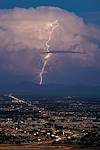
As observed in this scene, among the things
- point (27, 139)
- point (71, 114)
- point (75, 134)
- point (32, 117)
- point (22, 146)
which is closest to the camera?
point (22, 146)

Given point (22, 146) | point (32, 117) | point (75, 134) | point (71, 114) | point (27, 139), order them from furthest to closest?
point (71, 114) < point (32, 117) < point (75, 134) < point (27, 139) < point (22, 146)

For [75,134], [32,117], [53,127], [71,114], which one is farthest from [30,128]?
[71,114]

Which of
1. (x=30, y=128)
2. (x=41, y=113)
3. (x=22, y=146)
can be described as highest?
(x=41, y=113)

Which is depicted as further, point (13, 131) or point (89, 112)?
point (89, 112)

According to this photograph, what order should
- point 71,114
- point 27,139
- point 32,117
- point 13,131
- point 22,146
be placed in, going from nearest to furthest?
point 22,146, point 27,139, point 13,131, point 32,117, point 71,114

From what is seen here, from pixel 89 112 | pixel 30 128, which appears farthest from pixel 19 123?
pixel 89 112

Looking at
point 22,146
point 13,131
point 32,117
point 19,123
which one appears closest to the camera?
point 22,146

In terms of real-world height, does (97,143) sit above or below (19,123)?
below

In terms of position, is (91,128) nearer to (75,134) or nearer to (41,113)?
(75,134)

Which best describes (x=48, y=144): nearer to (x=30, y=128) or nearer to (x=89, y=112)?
(x=30, y=128)
